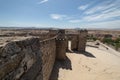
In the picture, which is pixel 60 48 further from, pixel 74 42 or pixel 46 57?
pixel 74 42

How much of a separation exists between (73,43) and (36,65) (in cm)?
1729

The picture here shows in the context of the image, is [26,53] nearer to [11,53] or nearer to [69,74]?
[11,53]

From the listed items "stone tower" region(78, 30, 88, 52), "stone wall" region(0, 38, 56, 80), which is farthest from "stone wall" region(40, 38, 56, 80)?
"stone tower" region(78, 30, 88, 52)

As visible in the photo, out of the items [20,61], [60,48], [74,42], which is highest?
[20,61]

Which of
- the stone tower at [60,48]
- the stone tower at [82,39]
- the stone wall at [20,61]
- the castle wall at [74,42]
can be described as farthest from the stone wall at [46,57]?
the stone tower at [82,39]

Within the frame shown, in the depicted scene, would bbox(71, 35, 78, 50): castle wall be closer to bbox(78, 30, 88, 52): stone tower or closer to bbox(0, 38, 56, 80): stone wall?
bbox(78, 30, 88, 52): stone tower

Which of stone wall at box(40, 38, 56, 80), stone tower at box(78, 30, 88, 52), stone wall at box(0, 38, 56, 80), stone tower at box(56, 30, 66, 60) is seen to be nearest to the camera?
stone wall at box(0, 38, 56, 80)

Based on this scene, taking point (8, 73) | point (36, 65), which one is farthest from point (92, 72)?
point (8, 73)

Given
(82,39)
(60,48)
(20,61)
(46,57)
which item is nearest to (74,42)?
(82,39)

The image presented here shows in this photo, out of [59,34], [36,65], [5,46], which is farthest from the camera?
[59,34]

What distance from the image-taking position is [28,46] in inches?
79.4

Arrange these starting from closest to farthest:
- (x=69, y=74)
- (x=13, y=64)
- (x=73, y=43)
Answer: (x=13, y=64) → (x=69, y=74) → (x=73, y=43)

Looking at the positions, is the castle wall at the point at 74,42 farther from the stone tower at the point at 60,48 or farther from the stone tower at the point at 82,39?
the stone tower at the point at 60,48

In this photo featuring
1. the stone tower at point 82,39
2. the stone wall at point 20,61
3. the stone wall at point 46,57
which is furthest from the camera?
the stone tower at point 82,39
